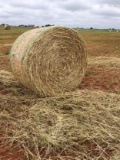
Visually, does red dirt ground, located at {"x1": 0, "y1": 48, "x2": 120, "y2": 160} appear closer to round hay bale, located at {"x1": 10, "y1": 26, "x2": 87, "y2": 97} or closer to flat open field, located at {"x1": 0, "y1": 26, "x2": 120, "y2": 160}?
flat open field, located at {"x1": 0, "y1": 26, "x2": 120, "y2": 160}

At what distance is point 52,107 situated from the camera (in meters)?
6.97

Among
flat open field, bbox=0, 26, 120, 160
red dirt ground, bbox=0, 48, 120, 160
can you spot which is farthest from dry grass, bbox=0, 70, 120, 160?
red dirt ground, bbox=0, 48, 120, 160

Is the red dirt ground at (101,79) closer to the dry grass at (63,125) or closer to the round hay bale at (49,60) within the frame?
the dry grass at (63,125)

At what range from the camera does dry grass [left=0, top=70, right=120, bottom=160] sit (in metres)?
5.03

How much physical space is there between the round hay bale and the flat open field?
13.2 inches

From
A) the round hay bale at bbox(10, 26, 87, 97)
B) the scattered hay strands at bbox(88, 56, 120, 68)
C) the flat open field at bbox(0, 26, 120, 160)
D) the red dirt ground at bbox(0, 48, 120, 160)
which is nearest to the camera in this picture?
the flat open field at bbox(0, 26, 120, 160)

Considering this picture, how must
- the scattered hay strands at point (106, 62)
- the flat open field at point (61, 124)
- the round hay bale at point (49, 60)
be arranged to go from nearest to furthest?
the flat open field at point (61, 124) → the round hay bale at point (49, 60) → the scattered hay strands at point (106, 62)

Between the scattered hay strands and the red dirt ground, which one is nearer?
the red dirt ground

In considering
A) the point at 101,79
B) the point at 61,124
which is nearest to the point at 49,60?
the point at 101,79

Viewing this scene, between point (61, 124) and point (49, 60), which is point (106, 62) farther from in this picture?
point (61, 124)

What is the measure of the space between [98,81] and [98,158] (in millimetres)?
4851

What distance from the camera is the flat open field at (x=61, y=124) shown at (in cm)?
501

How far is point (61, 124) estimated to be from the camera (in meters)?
5.88

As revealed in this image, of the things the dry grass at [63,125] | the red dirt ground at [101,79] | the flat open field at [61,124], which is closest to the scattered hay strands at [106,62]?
the red dirt ground at [101,79]
